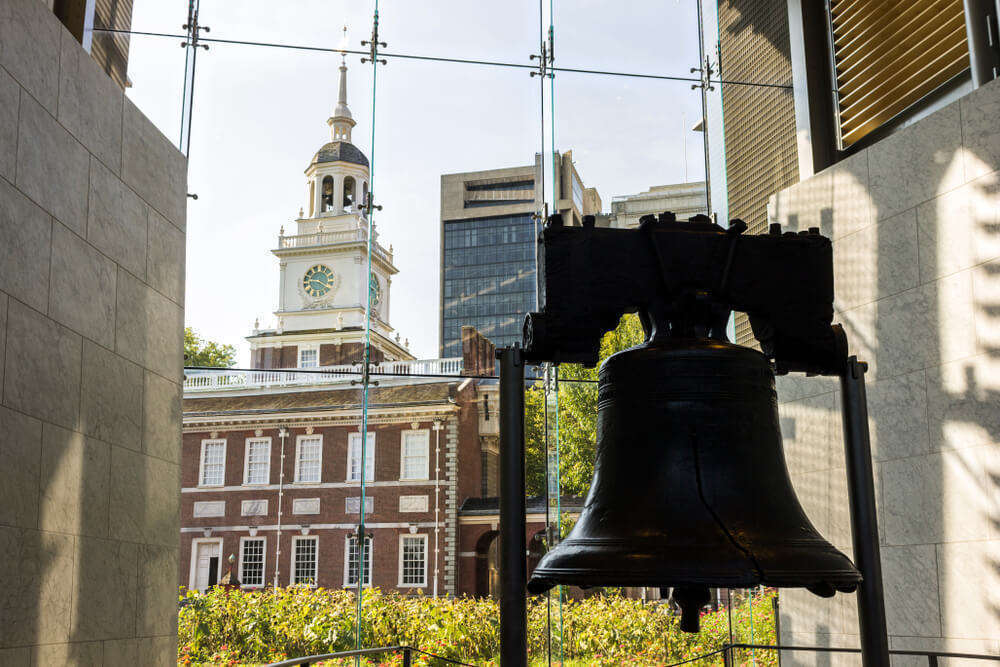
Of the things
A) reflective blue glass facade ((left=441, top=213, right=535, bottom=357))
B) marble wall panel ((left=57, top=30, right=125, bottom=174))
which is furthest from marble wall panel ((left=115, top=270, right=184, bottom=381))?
reflective blue glass facade ((left=441, top=213, right=535, bottom=357))

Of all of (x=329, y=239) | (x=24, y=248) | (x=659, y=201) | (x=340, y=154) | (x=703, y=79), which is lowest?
(x=24, y=248)

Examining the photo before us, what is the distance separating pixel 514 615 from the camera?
192cm

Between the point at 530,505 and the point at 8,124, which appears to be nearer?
the point at 8,124

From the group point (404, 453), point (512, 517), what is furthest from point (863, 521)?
point (404, 453)

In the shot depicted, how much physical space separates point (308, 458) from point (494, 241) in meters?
2.07

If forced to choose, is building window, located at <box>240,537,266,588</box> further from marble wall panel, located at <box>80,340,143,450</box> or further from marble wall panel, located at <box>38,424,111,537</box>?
marble wall panel, located at <box>38,424,111,537</box>

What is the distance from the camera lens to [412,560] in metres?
6.47

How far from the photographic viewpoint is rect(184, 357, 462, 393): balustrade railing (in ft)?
21.5

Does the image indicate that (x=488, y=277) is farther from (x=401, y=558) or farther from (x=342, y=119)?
(x=401, y=558)

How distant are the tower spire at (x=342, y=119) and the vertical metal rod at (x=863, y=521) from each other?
17.9 ft

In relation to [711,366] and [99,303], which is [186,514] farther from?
[711,366]

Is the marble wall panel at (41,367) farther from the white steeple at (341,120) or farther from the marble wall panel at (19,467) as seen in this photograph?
the white steeple at (341,120)

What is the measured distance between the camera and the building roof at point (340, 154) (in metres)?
6.91

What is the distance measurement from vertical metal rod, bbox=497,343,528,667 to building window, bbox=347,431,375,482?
4747mm
